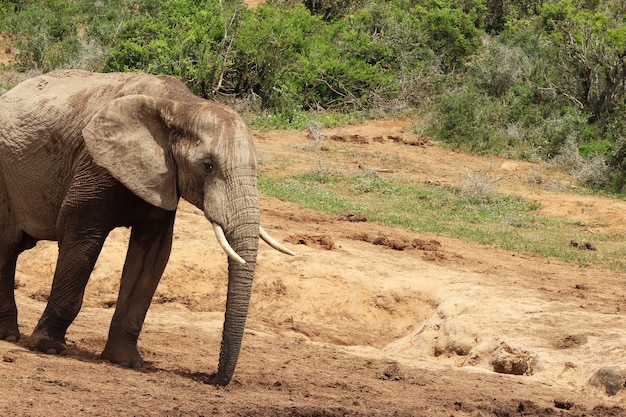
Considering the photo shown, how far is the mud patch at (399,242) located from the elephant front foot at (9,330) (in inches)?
215

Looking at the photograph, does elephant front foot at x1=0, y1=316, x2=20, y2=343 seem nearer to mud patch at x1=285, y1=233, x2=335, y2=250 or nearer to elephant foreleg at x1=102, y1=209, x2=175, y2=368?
elephant foreleg at x1=102, y1=209, x2=175, y2=368

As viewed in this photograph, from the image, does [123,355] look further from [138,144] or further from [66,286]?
[138,144]

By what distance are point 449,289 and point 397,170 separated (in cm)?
742

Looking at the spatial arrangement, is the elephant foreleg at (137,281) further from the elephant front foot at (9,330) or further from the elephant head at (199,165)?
the elephant front foot at (9,330)

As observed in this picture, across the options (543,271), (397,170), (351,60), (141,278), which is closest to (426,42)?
(351,60)

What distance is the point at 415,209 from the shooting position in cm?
1453

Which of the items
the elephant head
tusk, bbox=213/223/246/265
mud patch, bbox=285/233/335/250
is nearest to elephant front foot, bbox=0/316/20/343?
the elephant head

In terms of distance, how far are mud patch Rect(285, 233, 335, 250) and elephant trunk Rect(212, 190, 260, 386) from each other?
5368 millimetres

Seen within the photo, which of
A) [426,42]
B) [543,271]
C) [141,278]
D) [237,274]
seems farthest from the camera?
[426,42]

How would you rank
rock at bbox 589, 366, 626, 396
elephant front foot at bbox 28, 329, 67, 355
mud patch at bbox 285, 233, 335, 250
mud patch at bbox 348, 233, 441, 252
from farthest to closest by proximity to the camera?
1. mud patch at bbox 348, 233, 441, 252
2. mud patch at bbox 285, 233, 335, 250
3. rock at bbox 589, 366, 626, 396
4. elephant front foot at bbox 28, 329, 67, 355

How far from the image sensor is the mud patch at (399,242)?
11.9 m

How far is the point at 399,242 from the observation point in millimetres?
11891

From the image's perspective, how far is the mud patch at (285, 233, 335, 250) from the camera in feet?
36.9

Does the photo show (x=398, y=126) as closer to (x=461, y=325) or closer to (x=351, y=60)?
(x=351, y=60)
